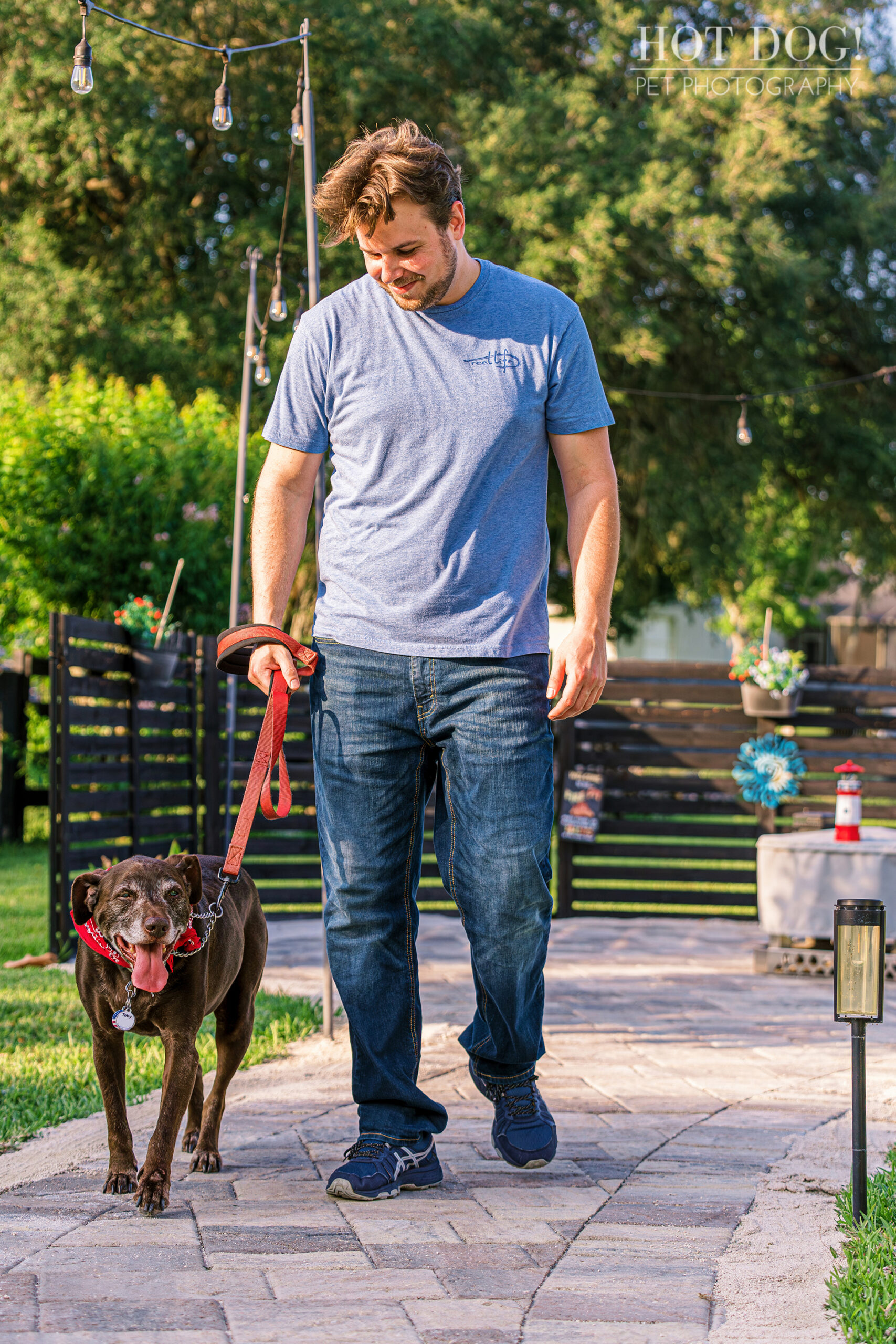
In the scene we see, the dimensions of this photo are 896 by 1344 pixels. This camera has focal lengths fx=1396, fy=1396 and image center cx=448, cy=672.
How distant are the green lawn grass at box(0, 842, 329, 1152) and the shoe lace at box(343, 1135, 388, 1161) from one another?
1.04 m

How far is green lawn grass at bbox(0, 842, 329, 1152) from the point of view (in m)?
3.97

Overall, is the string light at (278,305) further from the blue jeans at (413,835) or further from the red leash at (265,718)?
the blue jeans at (413,835)

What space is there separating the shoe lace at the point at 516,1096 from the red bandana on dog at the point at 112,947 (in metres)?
0.78

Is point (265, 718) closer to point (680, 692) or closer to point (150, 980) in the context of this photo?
point (150, 980)

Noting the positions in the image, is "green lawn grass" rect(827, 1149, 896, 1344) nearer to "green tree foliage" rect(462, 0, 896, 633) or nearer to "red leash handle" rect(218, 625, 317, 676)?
"red leash handle" rect(218, 625, 317, 676)

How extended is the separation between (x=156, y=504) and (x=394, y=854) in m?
8.77

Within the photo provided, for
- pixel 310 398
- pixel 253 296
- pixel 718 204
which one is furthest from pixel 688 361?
pixel 310 398

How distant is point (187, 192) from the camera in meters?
16.9

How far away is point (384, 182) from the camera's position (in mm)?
2920

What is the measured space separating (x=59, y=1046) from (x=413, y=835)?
7.68 ft

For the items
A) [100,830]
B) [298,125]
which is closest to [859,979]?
[298,125]

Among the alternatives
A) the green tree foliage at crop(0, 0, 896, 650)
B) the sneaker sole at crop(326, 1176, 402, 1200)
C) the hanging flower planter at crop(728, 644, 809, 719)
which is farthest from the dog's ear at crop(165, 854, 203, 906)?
the green tree foliage at crop(0, 0, 896, 650)

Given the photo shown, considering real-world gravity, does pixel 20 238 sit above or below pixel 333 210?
above

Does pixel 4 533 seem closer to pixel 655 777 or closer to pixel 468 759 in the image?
pixel 655 777
